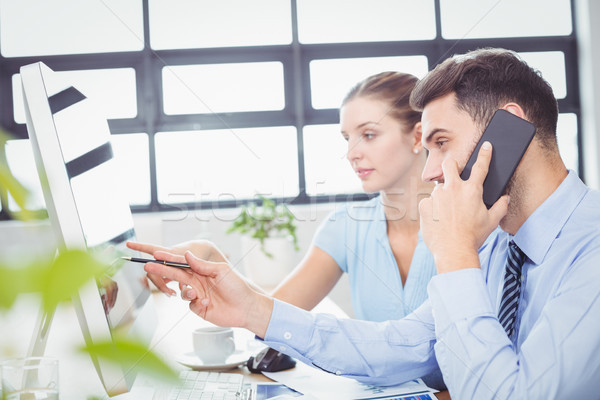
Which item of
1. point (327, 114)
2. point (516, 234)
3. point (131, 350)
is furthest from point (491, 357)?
point (327, 114)

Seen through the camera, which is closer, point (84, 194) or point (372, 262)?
point (84, 194)

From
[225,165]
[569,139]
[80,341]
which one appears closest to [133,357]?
[80,341]

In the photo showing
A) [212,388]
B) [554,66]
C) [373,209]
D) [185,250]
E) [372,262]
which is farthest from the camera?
[554,66]

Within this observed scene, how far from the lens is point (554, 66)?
12.0ft

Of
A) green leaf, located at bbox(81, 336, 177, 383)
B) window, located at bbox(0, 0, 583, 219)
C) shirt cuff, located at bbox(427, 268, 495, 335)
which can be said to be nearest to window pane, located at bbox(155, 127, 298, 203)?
window, located at bbox(0, 0, 583, 219)

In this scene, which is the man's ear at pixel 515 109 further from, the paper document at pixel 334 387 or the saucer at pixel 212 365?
the saucer at pixel 212 365

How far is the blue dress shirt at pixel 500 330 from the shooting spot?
69cm

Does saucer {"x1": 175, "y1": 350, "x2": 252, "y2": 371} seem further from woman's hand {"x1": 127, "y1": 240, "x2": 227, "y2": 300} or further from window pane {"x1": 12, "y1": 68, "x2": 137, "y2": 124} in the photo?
window pane {"x1": 12, "y1": 68, "x2": 137, "y2": 124}

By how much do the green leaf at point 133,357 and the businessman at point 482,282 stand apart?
1.98ft

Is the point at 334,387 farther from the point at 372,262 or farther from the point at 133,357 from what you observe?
the point at 133,357

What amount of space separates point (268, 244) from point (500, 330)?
159cm

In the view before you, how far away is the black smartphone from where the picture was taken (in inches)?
34.1

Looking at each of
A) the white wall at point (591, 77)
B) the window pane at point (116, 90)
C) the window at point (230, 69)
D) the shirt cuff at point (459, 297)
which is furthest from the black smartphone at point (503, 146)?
the white wall at point (591, 77)

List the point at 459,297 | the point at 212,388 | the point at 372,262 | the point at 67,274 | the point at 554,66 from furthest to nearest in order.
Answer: the point at 554,66 < the point at 372,262 < the point at 212,388 < the point at 459,297 < the point at 67,274
